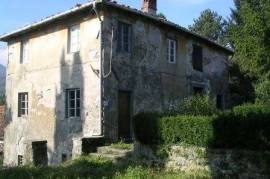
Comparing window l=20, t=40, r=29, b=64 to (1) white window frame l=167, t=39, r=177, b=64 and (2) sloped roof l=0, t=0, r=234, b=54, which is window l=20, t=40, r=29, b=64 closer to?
(2) sloped roof l=0, t=0, r=234, b=54

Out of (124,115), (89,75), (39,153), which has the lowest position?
(39,153)

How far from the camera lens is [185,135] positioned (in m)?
12.3

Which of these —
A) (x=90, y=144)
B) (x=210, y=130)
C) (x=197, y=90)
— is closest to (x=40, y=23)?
(x=90, y=144)

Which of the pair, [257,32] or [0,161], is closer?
[257,32]

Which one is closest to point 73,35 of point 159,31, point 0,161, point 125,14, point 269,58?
point 125,14

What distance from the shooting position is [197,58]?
22.9 m

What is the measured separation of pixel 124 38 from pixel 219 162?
8489mm

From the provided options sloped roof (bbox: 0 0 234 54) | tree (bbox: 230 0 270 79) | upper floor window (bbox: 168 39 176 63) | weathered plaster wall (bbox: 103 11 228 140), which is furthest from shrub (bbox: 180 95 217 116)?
sloped roof (bbox: 0 0 234 54)

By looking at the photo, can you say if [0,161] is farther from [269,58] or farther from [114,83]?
[269,58]

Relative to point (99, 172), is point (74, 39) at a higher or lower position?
higher

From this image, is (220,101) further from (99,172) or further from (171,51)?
(99,172)

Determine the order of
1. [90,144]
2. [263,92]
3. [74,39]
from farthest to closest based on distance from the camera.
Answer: [263,92] < [74,39] < [90,144]

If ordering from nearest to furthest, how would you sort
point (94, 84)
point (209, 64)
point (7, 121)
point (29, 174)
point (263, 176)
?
1. point (263, 176)
2. point (29, 174)
3. point (94, 84)
4. point (7, 121)
5. point (209, 64)

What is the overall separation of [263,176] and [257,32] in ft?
31.3
